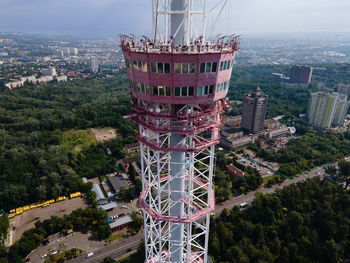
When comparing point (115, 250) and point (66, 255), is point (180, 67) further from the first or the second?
point (66, 255)

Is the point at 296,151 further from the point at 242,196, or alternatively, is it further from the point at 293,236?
the point at 293,236

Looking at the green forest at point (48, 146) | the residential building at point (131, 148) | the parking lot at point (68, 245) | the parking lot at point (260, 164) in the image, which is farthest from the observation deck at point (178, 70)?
the residential building at point (131, 148)

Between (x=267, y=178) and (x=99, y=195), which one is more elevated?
(x=99, y=195)

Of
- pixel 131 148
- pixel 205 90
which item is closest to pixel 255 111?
pixel 131 148

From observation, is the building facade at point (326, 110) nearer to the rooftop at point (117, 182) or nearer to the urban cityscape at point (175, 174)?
the urban cityscape at point (175, 174)

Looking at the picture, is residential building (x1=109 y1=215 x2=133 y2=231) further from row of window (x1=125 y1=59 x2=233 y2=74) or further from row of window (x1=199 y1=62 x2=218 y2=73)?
row of window (x1=199 y1=62 x2=218 y2=73)

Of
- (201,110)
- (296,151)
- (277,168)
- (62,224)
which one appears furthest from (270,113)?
(201,110)

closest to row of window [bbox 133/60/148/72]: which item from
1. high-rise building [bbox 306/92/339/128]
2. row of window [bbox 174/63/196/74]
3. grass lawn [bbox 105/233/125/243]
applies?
row of window [bbox 174/63/196/74]
